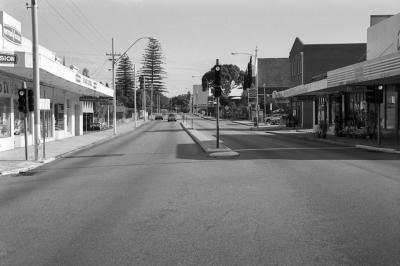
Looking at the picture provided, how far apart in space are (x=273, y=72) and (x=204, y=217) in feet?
324

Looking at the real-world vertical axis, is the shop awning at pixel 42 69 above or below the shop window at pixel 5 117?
above

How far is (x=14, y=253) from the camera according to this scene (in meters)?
6.58

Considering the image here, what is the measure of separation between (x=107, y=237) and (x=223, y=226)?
1.74 meters

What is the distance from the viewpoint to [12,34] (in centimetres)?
2600

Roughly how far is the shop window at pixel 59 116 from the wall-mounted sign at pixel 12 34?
11903mm

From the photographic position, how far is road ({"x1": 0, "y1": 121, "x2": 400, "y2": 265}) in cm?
638

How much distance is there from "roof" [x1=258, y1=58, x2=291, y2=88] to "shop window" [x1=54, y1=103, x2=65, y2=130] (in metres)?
67.7

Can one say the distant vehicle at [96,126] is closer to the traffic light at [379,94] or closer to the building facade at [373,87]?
the building facade at [373,87]

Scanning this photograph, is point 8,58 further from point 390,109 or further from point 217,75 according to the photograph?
point 390,109

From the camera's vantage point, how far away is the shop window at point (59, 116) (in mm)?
38787

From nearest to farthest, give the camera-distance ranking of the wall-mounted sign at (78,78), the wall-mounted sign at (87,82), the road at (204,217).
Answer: the road at (204,217) < the wall-mounted sign at (78,78) < the wall-mounted sign at (87,82)

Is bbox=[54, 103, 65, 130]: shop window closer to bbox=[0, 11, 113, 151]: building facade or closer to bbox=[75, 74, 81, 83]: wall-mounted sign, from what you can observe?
bbox=[0, 11, 113, 151]: building facade

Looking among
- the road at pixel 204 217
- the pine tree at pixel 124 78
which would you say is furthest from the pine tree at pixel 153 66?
the road at pixel 204 217

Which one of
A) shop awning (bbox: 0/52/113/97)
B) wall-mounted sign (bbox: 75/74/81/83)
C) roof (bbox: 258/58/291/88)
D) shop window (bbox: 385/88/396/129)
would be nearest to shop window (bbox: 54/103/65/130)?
shop awning (bbox: 0/52/113/97)
